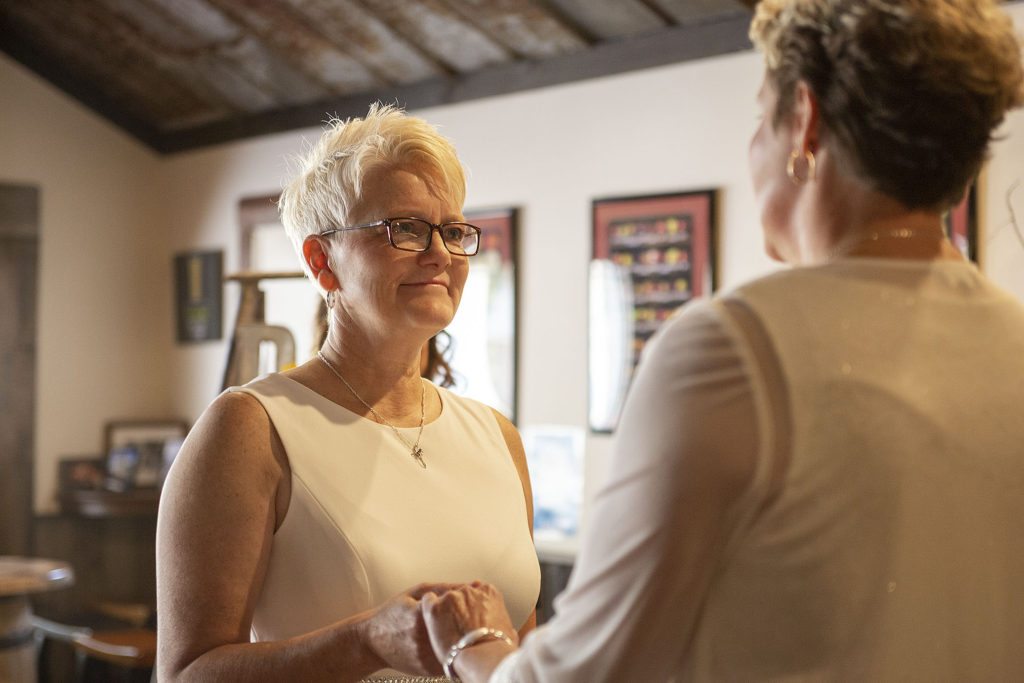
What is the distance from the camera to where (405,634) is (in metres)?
1.22

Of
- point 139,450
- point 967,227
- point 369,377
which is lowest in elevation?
point 139,450

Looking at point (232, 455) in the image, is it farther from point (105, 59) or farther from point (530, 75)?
point (105, 59)

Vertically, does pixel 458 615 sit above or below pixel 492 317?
below

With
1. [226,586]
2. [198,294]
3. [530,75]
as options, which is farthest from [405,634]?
[198,294]

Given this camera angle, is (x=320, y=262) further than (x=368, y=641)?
Yes

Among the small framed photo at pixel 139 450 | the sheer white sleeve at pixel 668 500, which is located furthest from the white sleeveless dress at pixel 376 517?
the small framed photo at pixel 139 450

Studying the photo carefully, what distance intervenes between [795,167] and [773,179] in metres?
0.03

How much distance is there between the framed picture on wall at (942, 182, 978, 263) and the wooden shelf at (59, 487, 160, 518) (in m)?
3.95

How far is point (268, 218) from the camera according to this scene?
5.34 m

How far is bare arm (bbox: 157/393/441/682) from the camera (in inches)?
51.4

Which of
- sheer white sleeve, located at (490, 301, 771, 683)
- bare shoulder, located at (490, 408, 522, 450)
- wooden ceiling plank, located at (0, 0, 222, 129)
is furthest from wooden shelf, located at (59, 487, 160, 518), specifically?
sheer white sleeve, located at (490, 301, 771, 683)

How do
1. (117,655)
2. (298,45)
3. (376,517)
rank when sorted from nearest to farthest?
(376,517)
(117,655)
(298,45)

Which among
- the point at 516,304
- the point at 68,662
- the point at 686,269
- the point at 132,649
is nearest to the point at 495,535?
the point at 686,269

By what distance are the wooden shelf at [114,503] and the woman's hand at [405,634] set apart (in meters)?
4.28
